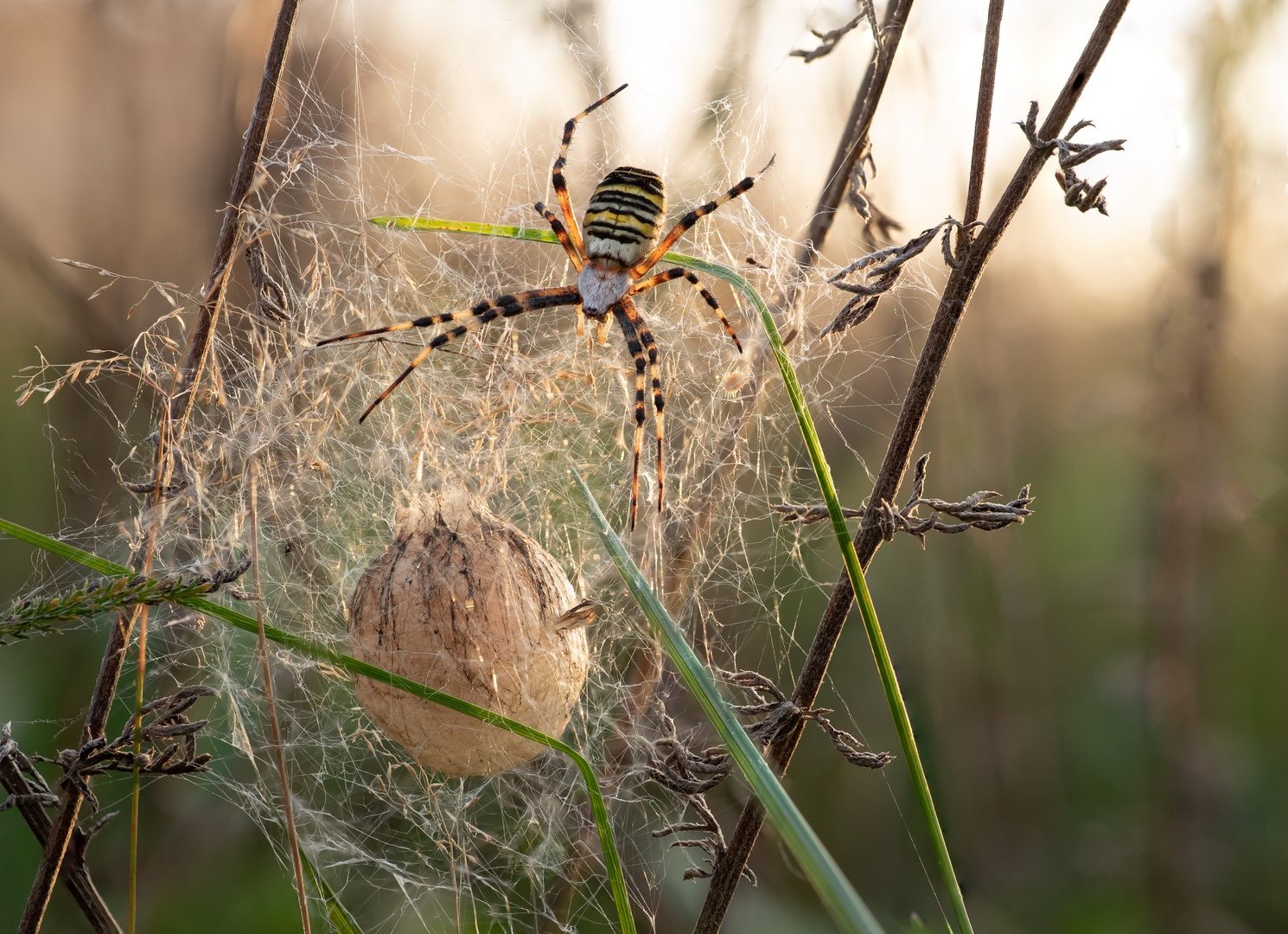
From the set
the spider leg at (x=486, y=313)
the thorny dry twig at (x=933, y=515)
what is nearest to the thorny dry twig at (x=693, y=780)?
the thorny dry twig at (x=933, y=515)

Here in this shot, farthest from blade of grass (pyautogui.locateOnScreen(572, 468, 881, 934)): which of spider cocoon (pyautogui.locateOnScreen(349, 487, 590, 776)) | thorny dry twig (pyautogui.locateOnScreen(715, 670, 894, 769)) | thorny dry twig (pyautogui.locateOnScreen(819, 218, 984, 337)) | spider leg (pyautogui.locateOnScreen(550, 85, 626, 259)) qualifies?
spider leg (pyautogui.locateOnScreen(550, 85, 626, 259))

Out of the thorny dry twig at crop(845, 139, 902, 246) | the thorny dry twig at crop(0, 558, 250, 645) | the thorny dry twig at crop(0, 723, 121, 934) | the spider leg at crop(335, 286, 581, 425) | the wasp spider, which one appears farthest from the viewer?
the wasp spider

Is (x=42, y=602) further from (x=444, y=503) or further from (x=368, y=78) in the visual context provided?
(x=368, y=78)

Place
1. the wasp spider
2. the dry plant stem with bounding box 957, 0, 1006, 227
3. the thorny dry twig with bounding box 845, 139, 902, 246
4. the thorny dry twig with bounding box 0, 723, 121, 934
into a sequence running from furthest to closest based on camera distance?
the wasp spider → the thorny dry twig with bounding box 845, 139, 902, 246 → the thorny dry twig with bounding box 0, 723, 121, 934 → the dry plant stem with bounding box 957, 0, 1006, 227

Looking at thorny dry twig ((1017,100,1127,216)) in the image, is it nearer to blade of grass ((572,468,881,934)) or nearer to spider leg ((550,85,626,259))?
blade of grass ((572,468,881,934))

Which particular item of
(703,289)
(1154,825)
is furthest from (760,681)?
(1154,825)

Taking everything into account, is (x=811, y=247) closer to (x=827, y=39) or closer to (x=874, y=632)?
(x=827, y=39)

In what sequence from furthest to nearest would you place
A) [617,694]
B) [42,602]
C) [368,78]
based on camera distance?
[368,78] < [617,694] < [42,602]
